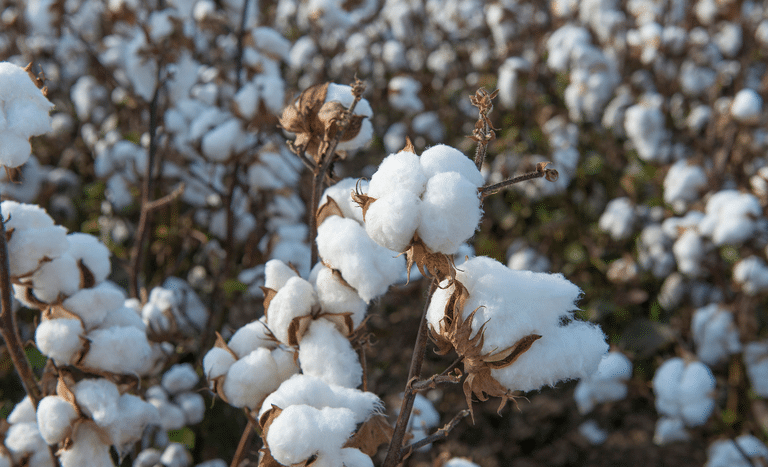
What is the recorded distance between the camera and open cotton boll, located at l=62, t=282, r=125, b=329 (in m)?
1.03

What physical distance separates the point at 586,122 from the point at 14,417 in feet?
12.1

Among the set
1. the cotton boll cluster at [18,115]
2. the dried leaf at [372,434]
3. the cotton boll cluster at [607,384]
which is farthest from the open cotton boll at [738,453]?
the cotton boll cluster at [18,115]

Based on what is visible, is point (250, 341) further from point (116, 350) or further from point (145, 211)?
point (145, 211)

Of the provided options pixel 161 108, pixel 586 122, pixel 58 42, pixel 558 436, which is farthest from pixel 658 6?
pixel 58 42

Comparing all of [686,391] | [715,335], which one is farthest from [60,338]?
[715,335]

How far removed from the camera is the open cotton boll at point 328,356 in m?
0.85

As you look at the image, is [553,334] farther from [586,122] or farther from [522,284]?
[586,122]

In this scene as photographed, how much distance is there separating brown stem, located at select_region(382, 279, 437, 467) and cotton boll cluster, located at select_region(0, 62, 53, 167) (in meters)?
0.58

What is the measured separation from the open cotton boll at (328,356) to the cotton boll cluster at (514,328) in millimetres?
193

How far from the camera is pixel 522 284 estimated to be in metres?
0.71

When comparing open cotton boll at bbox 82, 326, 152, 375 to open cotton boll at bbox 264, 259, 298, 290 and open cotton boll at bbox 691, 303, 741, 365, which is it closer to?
open cotton boll at bbox 264, 259, 298, 290

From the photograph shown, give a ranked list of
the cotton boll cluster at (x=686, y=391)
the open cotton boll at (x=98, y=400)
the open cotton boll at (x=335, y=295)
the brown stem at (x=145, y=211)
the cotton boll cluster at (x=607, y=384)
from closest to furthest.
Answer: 1. the open cotton boll at (x=335, y=295)
2. the open cotton boll at (x=98, y=400)
3. the brown stem at (x=145, y=211)
4. the cotton boll cluster at (x=686, y=391)
5. the cotton boll cluster at (x=607, y=384)

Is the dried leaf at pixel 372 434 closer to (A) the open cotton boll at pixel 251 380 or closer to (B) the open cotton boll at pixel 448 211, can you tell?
(A) the open cotton boll at pixel 251 380

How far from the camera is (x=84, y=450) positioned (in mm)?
1021
